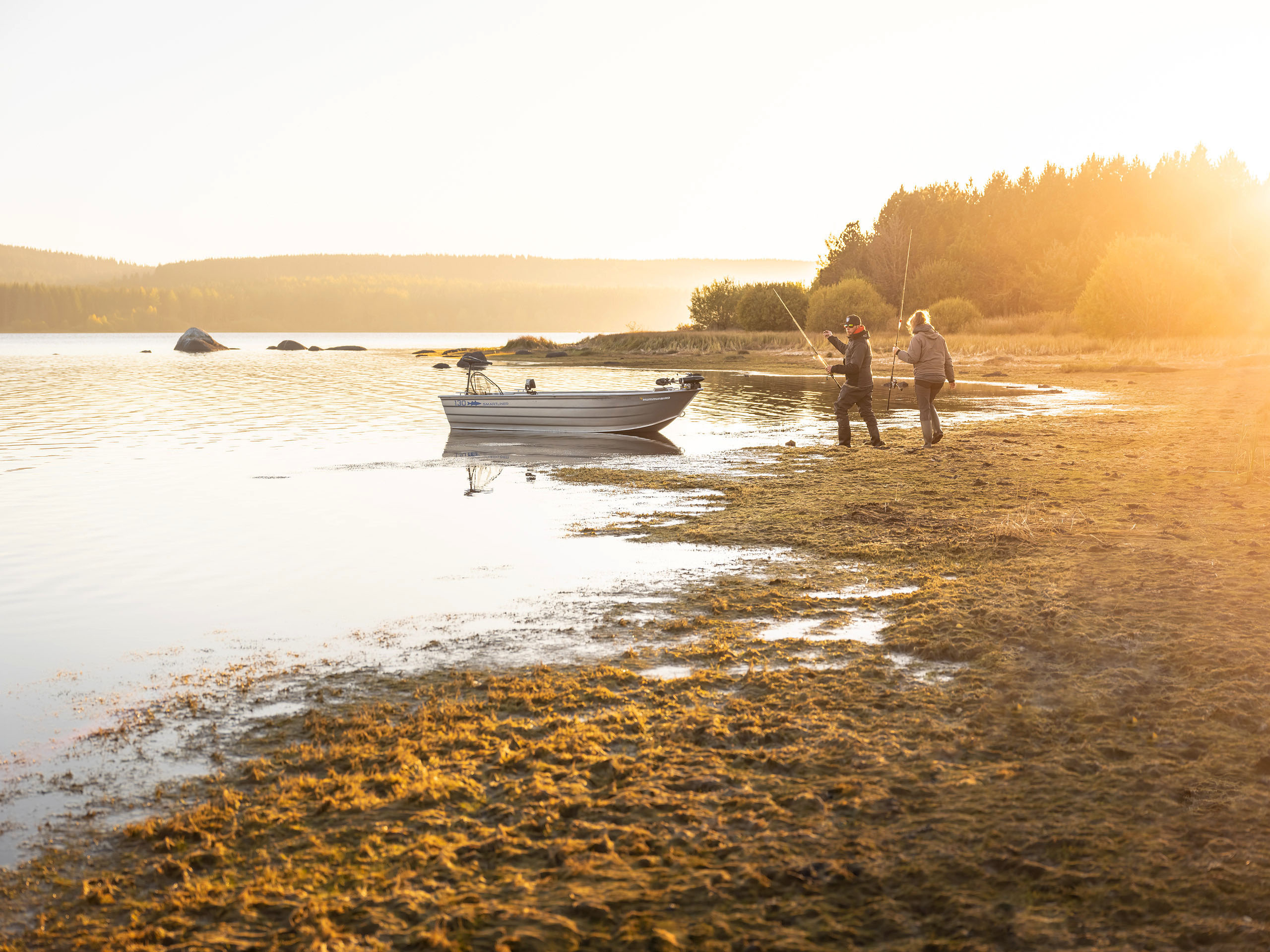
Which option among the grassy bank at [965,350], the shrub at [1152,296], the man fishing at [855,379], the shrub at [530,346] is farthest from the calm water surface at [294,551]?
the shrub at [530,346]

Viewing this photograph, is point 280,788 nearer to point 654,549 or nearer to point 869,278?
point 654,549

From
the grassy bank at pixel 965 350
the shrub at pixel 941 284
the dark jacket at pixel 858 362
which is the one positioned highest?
the shrub at pixel 941 284

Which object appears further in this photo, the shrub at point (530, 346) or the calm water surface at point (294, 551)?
the shrub at point (530, 346)

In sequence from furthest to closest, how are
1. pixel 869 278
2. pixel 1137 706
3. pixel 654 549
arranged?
pixel 869 278 → pixel 654 549 → pixel 1137 706

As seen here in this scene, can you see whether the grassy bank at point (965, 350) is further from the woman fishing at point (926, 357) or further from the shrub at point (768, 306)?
the woman fishing at point (926, 357)

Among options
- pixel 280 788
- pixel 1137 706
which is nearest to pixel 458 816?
pixel 280 788

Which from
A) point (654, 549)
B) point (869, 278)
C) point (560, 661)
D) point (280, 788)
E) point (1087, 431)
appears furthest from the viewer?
point (869, 278)

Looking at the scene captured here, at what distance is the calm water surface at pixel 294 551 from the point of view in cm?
672

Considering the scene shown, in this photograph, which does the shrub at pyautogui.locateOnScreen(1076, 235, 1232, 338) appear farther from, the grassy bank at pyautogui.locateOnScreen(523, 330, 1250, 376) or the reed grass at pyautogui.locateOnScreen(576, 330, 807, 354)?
the reed grass at pyautogui.locateOnScreen(576, 330, 807, 354)

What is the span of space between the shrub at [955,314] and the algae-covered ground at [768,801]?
62.4 m

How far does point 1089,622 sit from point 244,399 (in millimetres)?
34809

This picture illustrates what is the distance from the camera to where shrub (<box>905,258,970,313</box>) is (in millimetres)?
78750

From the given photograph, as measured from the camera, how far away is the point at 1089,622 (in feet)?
21.4

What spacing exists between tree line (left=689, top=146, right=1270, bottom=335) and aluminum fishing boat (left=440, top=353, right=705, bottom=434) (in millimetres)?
44412
